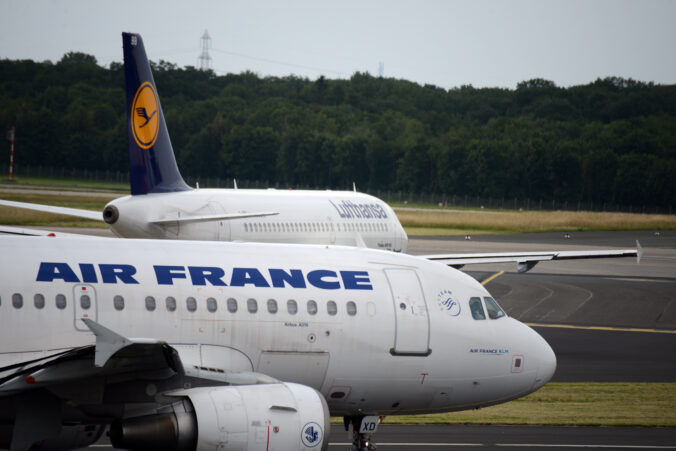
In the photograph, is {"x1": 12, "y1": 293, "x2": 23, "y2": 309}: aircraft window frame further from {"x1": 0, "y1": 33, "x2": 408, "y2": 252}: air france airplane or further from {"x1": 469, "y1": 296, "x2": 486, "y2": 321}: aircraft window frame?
{"x1": 0, "y1": 33, "x2": 408, "y2": 252}: air france airplane

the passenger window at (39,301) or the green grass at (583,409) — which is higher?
the passenger window at (39,301)

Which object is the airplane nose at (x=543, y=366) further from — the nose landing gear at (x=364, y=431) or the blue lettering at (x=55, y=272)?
the blue lettering at (x=55, y=272)

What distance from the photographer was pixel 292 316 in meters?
14.6

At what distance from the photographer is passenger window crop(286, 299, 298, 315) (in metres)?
14.6

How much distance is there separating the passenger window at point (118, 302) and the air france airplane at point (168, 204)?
18993 mm

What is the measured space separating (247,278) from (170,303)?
1.28m

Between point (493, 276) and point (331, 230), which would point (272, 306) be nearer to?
point (331, 230)

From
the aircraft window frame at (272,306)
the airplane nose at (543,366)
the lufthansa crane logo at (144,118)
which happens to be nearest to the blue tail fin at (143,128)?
the lufthansa crane logo at (144,118)

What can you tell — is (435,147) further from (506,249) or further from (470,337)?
(470,337)

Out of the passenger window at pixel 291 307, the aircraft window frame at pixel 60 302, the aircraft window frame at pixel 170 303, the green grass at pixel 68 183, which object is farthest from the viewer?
the green grass at pixel 68 183

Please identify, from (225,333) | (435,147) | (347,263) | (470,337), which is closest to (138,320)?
(225,333)

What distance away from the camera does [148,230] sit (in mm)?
34156

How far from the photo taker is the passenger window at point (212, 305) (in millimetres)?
14102

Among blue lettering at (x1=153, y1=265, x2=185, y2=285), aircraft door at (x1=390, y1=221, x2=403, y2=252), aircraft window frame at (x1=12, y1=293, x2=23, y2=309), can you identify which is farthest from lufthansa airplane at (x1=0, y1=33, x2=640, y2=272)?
aircraft window frame at (x1=12, y1=293, x2=23, y2=309)
